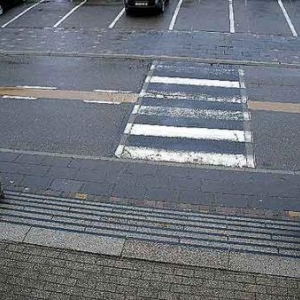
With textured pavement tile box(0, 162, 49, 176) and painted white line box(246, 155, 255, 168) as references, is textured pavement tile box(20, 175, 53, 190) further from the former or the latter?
painted white line box(246, 155, 255, 168)

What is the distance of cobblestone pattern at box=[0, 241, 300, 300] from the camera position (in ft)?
15.4

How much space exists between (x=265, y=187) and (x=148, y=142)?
2.80 m

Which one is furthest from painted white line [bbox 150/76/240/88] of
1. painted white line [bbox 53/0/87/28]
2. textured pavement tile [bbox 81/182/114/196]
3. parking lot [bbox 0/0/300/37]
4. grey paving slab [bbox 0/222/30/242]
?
grey paving slab [bbox 0/222/30/242]

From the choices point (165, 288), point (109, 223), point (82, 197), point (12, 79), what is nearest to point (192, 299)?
point (165, 288)

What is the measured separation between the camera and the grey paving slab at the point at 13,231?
18.3 ft

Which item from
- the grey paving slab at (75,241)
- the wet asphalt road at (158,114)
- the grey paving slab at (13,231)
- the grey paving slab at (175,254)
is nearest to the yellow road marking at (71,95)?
the wet asphalt road at (158,114)

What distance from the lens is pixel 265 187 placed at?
7691 millimetres

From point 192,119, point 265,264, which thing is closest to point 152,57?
point 192,119

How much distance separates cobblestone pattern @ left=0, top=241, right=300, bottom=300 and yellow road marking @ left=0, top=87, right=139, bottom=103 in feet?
21.9

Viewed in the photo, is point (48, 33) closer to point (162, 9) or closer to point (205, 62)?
point (162, 9)

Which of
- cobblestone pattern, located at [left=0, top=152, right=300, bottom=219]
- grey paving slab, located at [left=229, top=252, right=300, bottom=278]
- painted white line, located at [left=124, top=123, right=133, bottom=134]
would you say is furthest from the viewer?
painted white line, located at [left=124, top=123, right=133, bottom=134]

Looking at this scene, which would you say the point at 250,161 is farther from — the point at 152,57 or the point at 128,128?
the point at 152,57

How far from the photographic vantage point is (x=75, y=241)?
547cm

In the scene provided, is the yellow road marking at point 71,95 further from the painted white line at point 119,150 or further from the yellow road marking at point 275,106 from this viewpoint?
the yellow road marking at point 275,106
